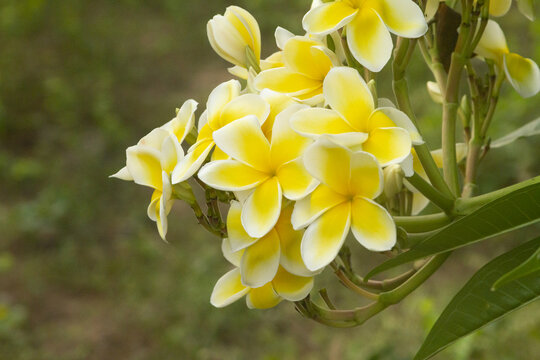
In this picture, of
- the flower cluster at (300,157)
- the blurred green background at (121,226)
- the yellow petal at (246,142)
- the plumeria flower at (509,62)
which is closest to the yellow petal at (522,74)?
the plumeria flower at (509,62)

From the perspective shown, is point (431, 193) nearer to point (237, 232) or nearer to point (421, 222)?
point (421, 222)

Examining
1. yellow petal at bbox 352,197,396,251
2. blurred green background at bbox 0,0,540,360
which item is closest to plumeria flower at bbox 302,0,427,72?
yellow petal at bbox 352,197,396,251

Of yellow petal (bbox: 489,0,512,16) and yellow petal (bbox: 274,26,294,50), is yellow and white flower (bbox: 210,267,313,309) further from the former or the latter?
yellow petal (bbox: 489,0,512,16)

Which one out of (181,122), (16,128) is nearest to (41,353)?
(16,128)

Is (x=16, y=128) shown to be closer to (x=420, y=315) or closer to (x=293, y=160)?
(x=420, y=315)

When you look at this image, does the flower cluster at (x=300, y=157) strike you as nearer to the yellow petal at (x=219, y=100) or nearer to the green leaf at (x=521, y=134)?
the yellow petal at (x=219, y=100)

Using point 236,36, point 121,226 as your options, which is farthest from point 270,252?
point 121,226
